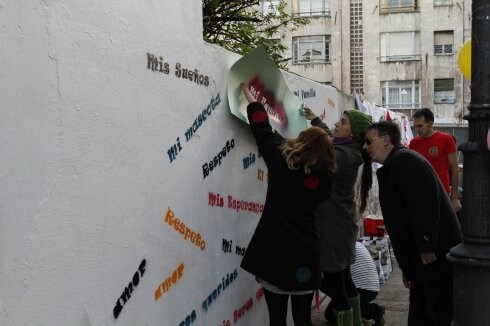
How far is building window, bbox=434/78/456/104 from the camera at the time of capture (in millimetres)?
33625

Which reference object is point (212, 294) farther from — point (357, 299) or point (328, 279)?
point (357, 299)

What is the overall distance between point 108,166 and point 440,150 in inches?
194

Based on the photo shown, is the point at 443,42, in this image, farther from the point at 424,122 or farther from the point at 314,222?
the point at 314,222

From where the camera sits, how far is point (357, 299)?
5.11 m

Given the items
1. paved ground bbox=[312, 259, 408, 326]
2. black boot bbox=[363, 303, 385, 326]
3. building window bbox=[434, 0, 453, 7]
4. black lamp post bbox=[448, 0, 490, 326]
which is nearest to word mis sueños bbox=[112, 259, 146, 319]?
black lamp post bbox=[448, 0, 490, 326]

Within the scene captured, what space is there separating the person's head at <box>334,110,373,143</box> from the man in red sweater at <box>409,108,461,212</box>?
2220 mm

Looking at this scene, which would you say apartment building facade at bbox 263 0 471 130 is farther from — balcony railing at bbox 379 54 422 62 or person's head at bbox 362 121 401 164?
person's head at bbox 362 121 401 164

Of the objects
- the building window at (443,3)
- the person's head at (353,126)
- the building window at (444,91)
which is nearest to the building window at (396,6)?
the building window at (443,3)

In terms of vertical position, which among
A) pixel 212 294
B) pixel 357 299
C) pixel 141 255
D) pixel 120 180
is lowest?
pixel 357 299

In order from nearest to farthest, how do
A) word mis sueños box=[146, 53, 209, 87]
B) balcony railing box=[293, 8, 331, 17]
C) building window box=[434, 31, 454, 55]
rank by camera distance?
word mis sueños box=[146, 53, 209, 87] → building window box=[434, 31, 454, 55] → balcony railing box=[293, 8, 331, 17]

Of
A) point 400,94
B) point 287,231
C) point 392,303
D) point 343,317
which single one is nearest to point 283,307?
point 287,231

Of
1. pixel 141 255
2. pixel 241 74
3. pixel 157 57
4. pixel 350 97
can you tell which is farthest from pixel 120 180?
pixel 350 97

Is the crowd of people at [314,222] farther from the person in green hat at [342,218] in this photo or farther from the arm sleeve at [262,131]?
the person in green hat at [342,218]

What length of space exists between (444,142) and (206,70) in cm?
384
